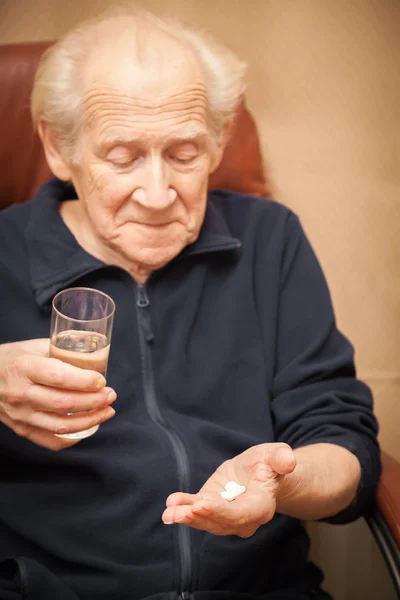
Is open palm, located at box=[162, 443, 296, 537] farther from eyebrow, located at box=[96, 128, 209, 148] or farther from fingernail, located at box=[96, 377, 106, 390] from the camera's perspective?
eyebrow, located at box=[96, 128, 209, 148]

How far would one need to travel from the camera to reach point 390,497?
144 centimetres

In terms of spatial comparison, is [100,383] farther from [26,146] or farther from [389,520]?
[26,146]

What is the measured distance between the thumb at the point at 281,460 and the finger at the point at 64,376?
10.7 inches

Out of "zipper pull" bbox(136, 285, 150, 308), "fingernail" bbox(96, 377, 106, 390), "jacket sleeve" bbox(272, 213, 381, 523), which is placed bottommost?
"jacket sleeve" bbox(272, 213, 381, 523)

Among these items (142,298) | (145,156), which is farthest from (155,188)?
(142,298)

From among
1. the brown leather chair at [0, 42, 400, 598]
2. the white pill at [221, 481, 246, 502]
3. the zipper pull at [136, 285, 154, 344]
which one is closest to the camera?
the white pill at [221, 481, 246, 502]

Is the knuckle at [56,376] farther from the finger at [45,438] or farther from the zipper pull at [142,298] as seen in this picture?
the zipper pull at [142,298]

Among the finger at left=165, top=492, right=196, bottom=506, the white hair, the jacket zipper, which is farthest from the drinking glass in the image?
the white hair

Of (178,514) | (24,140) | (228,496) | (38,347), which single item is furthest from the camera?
(24,140)

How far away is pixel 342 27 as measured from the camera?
2.20m

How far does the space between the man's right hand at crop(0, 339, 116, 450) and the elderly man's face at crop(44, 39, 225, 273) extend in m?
0.33

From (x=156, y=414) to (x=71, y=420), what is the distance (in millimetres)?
330

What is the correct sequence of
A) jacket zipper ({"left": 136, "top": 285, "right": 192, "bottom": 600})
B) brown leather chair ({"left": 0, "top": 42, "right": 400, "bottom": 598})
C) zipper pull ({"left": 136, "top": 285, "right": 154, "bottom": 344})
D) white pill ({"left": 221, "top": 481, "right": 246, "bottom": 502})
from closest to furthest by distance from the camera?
white pill ({"left": 221, "top": 481, "right": 246, "bottom": 502}) → jacket zipper ({"left": 136, "top": 285, "right": 192, "bottom": 600}) → zipper pull ({"left": 136, "top": 285, "right": 154, "bottom": 344}) → brown leather chair ({"left": 0, "top": 42, "right": 400, "bottom": 598})

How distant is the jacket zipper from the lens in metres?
1.38
